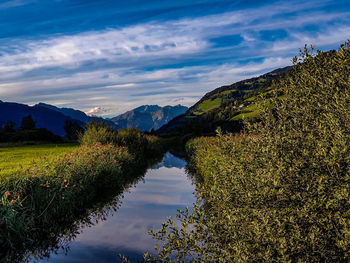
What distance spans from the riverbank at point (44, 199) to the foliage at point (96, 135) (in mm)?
9337

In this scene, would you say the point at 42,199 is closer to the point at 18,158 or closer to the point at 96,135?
the point at 18,158

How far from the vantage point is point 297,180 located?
5297 mm

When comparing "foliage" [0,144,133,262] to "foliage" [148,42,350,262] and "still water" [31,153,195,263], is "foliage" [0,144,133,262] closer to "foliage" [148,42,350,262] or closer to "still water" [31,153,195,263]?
"still water" [31,153,195,263]

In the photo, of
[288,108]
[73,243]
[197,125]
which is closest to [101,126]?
[73,243]

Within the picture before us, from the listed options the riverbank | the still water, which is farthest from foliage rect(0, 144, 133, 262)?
the still water

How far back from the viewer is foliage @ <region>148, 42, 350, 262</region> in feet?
15.4

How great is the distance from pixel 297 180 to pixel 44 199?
30.5 feet

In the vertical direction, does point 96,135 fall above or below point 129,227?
above

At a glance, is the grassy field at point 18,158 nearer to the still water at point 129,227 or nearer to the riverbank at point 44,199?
the riverbank at point 44,199

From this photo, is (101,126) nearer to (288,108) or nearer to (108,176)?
(108,176)

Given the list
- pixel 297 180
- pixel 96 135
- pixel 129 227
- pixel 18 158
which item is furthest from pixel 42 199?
pixel 96 135

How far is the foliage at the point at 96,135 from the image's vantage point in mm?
26413

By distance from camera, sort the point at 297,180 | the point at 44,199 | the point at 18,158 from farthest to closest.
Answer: the point at 18,158
the point at 44,199
the point at 297,180

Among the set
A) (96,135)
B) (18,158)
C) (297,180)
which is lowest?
(18,158)
